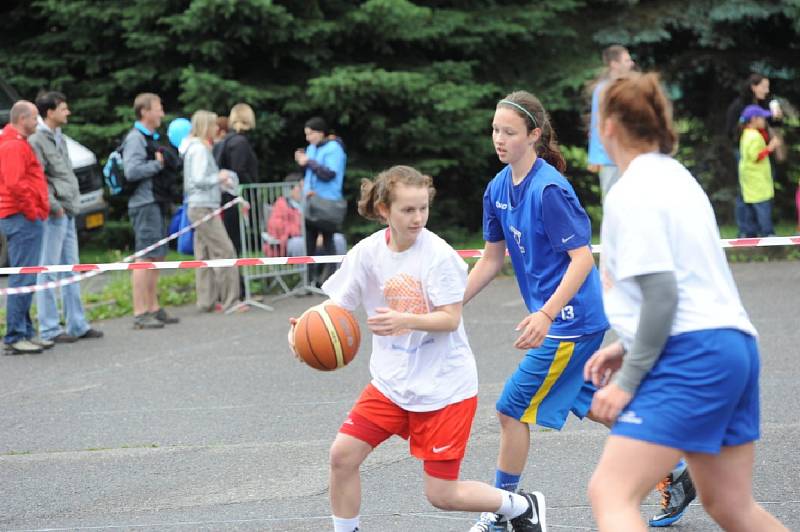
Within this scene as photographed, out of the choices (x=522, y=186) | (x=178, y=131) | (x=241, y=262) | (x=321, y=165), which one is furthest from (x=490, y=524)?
(x=178, y=131)

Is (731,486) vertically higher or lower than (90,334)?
higher

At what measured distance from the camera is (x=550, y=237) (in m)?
5.18

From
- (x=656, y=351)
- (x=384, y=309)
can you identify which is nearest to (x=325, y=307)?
(x=384, y=309)

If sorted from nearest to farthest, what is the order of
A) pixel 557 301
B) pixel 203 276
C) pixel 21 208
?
pixel 557 301 < pixel 21 208 < pixel 203 276

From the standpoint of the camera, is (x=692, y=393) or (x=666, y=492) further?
(x=666, y=492)

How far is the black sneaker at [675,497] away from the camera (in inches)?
211

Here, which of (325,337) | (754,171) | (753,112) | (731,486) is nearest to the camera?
(731,486)

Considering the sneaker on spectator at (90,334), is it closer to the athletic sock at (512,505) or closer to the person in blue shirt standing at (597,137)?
the person in blue shirt standing at (597,137)

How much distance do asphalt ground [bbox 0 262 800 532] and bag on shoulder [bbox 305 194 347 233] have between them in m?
2.02

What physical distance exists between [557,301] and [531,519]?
3.01 feet

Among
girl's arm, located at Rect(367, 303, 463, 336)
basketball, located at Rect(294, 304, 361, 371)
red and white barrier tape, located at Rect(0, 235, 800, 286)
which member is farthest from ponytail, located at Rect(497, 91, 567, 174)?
red and white barrier tape, located at Rect(0, 235, 800, 286)

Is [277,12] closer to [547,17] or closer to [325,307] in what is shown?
[547,17]

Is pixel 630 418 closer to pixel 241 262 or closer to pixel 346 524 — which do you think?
pixel 346 524

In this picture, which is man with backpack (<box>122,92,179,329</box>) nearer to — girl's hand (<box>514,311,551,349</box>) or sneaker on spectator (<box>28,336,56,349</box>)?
sneaker on spectator (<box>28,336,56,349</box>)
